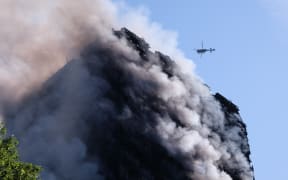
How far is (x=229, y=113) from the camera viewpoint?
164 metres

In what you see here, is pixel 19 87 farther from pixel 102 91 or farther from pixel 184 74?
pixel 184 74

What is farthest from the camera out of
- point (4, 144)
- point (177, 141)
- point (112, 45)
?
point (112, 45)

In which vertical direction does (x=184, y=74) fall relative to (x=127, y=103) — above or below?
above

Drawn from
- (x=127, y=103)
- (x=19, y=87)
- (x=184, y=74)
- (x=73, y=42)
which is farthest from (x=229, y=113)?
(x=19, y=87)

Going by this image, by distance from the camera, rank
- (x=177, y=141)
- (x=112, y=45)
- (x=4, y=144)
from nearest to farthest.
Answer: (x=4, y=144) < (x=177, y=141) < (x=112, y=45)

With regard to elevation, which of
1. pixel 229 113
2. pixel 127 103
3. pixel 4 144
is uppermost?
pixel 229 113

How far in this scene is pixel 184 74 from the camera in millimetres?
161250

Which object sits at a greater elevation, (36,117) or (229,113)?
(229,113)

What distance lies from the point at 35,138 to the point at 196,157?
4209 centimetres

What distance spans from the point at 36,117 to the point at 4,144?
9777 centimetres

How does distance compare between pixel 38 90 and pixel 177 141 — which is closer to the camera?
pixel 177 141

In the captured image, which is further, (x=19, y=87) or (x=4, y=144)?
(x=19, y=87)

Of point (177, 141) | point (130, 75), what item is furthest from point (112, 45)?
point (177, 141)

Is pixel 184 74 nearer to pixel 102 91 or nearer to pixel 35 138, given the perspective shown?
pixel 102 91
